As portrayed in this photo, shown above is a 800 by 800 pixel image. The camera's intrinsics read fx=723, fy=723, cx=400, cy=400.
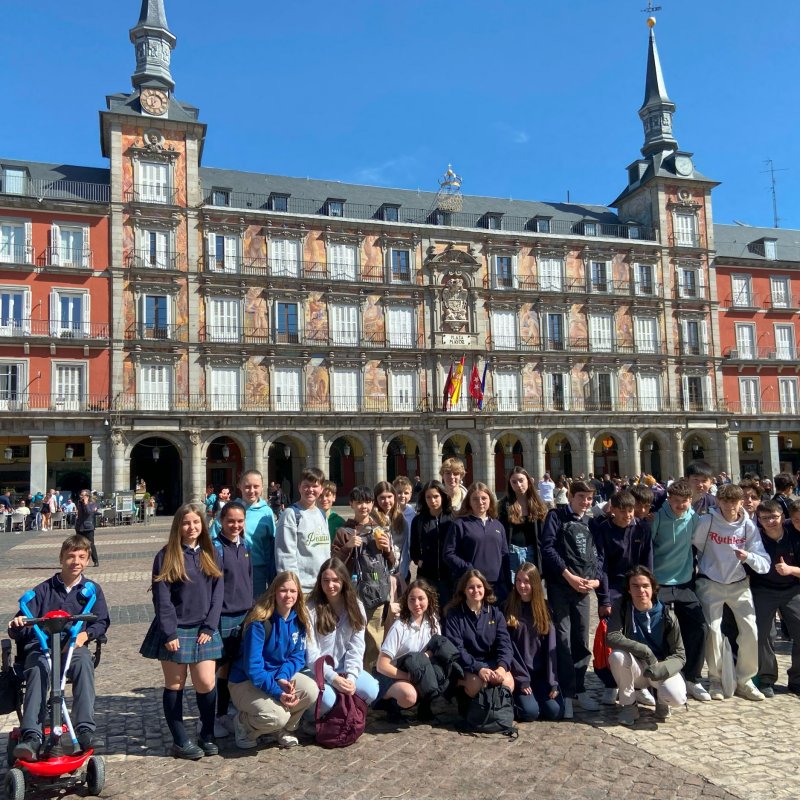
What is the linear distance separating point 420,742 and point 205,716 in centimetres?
159

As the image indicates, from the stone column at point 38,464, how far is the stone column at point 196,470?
576 centimetres

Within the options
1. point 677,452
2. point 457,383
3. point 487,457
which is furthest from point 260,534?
point 677,452

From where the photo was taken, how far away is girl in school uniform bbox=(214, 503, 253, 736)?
5551 mm

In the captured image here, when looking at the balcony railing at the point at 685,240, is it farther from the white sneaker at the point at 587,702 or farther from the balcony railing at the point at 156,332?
the white sneaker at the point at 587,702

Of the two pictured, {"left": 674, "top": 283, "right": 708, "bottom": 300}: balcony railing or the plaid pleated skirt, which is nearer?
the plaid pleated skirt

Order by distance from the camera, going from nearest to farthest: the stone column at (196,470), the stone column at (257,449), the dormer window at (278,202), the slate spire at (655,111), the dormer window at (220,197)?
the stone column at (196,470), the stone column at (257,449), the dormer window at (220,197), the dormer window at (278,202), the slate spire at (655,111)

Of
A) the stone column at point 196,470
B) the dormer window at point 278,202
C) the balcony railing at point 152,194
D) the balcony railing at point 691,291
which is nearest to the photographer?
the stone column at point 196,470

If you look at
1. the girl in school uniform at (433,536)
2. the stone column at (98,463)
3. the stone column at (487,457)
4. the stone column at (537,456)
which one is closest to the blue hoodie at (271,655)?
the girl in school uniform at (433,536)

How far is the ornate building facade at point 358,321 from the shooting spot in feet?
104

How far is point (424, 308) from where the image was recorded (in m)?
37.2

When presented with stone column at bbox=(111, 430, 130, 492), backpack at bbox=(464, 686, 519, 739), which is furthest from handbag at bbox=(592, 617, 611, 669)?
stone column at bbox=(111, 430, 130, 492)

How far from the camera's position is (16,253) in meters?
30.7

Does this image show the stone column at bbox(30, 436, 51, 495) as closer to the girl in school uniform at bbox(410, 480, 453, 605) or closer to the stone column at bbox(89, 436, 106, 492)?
the stone column at bbox(89, 436, 106, 492)

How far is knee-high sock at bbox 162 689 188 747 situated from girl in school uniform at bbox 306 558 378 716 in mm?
959
